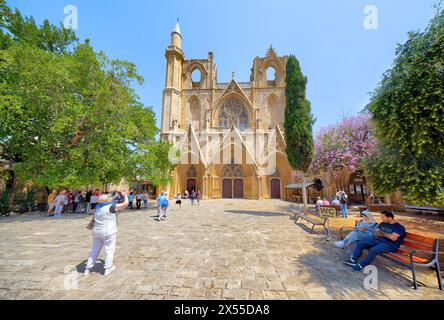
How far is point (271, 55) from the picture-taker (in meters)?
28.7

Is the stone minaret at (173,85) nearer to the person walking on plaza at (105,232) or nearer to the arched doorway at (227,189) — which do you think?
the arched doorway at (227,189)

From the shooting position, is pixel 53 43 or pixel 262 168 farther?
pixel 262 168

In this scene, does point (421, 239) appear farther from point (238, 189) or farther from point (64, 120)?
point (238, 189)

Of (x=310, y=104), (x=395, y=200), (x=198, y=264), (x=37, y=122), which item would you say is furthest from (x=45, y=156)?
(x=395, y=200)

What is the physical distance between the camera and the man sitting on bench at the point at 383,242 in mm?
3348

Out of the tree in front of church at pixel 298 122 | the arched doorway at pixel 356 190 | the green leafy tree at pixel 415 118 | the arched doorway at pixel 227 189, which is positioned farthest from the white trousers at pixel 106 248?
the arched doorway at pixel 356 190

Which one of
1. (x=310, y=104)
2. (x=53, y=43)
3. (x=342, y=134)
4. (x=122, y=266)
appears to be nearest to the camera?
(x=122, y=266)

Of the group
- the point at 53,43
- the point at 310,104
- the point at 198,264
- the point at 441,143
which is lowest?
the point at 198,264

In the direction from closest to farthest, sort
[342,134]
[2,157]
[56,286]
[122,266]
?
[56,286], [122,266], [2,157], [342,134]

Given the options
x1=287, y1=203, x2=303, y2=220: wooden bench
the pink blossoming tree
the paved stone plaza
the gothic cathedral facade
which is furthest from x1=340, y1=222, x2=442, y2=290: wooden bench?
the gothic cathedral facade

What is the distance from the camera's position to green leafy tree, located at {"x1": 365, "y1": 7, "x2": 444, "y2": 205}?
12.0 ft

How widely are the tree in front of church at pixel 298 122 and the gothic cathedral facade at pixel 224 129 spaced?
10.1m

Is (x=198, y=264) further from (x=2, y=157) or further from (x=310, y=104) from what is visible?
(x=2, y=157)

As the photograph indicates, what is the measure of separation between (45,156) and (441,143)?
15719 mm
